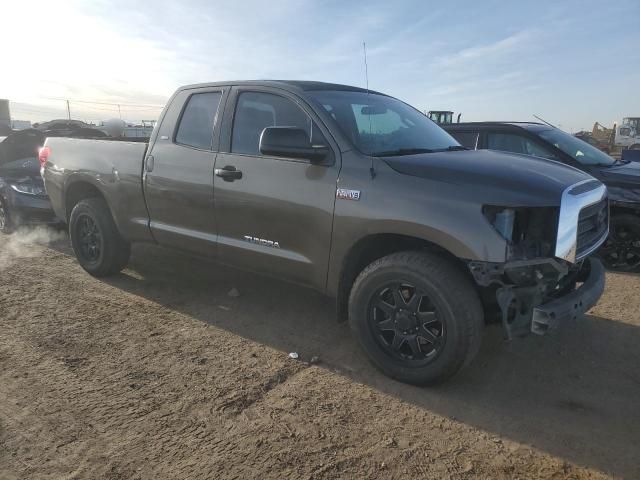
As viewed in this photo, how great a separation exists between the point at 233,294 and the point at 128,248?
1.31 m

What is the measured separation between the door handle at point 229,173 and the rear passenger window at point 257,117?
16cm

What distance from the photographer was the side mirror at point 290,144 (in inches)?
130

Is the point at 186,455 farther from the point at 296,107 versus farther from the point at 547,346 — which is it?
the point at 547,346

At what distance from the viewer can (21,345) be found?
12.2 ft

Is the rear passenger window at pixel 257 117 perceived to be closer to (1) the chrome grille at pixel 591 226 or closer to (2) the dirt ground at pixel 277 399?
(2) the dirt ground at pixel 277 399

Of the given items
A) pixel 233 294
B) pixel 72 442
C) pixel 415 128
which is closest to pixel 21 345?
pixel 72 442

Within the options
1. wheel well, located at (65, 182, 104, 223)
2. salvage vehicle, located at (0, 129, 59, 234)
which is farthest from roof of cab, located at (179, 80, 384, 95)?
salvage vehicle, located at (0, 129, 59, 234)

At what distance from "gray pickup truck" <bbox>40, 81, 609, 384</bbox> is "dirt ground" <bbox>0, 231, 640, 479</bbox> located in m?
0.42

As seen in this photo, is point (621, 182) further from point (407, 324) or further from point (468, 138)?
point (407, 324)

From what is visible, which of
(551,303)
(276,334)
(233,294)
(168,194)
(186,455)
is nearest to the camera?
(186,455)

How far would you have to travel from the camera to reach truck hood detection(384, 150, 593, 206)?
283 cm

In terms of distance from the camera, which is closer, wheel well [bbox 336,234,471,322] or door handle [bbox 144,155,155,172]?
wheel well [bbox 336,234,471,322]

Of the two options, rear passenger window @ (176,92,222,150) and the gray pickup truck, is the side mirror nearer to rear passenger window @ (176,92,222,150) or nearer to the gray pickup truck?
the gray pickup truck

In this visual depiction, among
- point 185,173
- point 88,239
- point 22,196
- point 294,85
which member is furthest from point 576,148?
point 22,196
